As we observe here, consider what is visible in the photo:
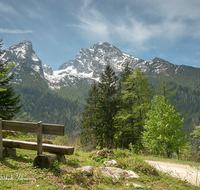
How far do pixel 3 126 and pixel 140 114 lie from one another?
46.5ft

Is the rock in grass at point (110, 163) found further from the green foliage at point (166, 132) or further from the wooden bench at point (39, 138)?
the green foliage at point (166, 132)

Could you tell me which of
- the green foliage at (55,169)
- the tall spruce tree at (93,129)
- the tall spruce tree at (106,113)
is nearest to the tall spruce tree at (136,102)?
the tall spruce tree at (106,113)

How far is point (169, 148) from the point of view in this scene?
11773 millimetres

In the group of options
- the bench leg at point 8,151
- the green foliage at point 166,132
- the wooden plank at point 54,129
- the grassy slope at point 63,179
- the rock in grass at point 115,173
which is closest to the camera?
the grassy slope at point 63,179

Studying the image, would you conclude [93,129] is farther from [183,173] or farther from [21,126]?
[21,126]

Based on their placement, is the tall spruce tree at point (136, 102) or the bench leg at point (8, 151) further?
the tall spruce tree at point (136, 102)

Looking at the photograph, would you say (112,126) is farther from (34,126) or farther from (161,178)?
(34,126)

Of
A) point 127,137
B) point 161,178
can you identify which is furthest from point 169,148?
point 161,178

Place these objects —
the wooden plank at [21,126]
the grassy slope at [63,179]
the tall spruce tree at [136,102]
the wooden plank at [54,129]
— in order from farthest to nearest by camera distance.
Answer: the tall spruce tree at [136,102] < the wooden plank at [21,126] < the wooden plank at [54,129] < the grassy slope at [63,179]

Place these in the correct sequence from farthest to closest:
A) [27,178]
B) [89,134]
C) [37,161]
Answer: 1. [89,134]
2. [37,161]
3. [27,178]

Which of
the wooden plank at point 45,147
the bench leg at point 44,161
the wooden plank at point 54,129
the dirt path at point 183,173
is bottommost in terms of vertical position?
the dirt path at point 183,173

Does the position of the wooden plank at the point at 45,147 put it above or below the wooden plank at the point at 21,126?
below

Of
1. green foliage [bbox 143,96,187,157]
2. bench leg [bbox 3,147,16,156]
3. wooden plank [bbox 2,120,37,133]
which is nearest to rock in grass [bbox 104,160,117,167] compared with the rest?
wooden plank [bbox 2,120,37,133]

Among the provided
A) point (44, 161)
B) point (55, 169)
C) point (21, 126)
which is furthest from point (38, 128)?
point (55, 169)
